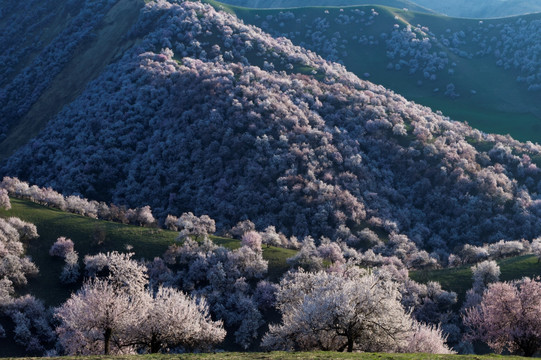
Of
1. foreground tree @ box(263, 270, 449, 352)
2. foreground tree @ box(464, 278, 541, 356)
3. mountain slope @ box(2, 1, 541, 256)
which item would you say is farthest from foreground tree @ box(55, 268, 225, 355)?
mountain slope @ box(2, 1, 541, 256)

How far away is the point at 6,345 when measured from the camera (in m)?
48.0

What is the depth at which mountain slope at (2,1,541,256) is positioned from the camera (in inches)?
3669

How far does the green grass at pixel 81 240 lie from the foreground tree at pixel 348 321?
94.2ft

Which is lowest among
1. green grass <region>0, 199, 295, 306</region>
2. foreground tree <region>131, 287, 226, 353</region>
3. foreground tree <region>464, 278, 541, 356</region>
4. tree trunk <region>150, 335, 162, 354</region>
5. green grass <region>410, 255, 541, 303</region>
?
green grass <region>0, 199, 295, 306</region>

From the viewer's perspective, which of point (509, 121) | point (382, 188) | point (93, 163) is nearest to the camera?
point (382, 188)

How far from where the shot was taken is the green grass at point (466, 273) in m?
61.5

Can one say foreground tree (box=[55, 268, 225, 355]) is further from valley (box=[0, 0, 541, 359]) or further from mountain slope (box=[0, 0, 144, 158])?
mountain slope (box=[0, 0, 144, 158])

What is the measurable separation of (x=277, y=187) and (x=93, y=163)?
49.9 m

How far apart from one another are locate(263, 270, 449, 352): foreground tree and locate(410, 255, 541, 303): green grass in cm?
3098

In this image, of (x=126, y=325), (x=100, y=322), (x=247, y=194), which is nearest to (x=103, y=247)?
(x=100, y=322)

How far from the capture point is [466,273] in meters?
65.2

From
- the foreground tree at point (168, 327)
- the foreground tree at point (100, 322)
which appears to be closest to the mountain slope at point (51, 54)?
the foreground tree at point (100, 322)

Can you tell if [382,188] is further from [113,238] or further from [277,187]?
[113,238]

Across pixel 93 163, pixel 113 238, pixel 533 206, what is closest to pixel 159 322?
pixel 113 238
